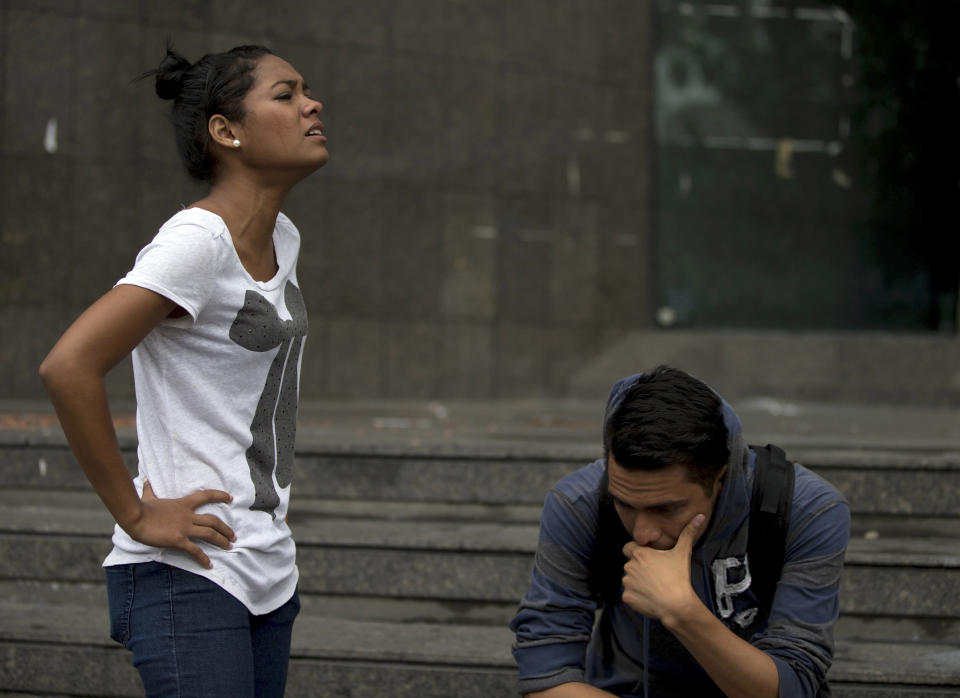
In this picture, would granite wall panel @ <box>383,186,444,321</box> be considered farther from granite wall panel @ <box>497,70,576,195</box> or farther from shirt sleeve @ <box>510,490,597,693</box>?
shirt sleeve @ <box>510,490,597,693</box>

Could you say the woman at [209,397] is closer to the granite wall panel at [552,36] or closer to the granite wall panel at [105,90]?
the granite wall panel at [105,90]

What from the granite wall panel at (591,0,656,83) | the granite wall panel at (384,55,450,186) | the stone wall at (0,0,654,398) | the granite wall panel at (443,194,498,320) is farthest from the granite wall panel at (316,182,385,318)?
the granite wall panel at (591,0,656,83)

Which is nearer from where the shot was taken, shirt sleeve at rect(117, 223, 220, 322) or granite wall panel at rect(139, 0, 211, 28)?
shirt sleeve at rect(117, 223, 220, 322)

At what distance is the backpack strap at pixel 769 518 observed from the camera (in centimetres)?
243

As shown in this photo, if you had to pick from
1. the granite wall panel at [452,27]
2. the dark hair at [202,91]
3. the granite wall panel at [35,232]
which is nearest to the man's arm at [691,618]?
the dark hair at [202,91]

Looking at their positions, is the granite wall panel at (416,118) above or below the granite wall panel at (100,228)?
above

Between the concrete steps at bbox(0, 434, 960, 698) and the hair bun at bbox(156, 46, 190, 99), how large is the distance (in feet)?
6.45

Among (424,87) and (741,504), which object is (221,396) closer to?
(741,504)

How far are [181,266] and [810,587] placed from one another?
1393 mm

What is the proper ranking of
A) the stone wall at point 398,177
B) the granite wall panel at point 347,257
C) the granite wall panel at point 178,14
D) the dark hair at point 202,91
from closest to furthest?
the dark hair at point 202,91 → the stone wall at point 398,177 → the granite wall panel at point 178,14 → the granite wall panel at point 347,257

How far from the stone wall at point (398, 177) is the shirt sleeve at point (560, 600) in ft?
20.7

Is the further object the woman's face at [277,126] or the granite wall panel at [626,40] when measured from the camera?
the granite wall panel at [626,40]

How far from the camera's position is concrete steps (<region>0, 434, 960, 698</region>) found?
363cm

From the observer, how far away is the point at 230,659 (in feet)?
6.73
